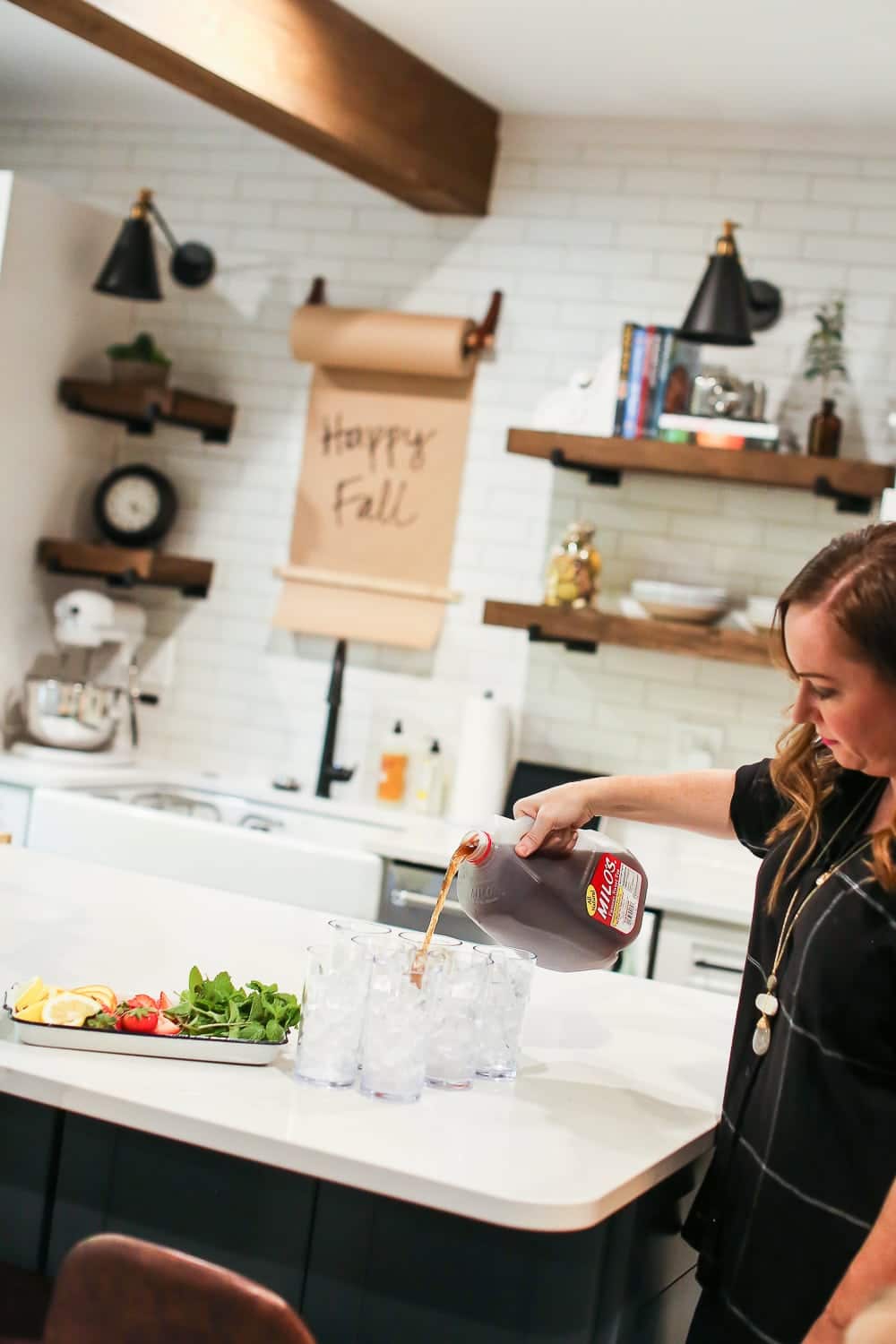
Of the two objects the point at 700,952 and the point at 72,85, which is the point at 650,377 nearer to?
the point at 700,952

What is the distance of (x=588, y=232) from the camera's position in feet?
15.1

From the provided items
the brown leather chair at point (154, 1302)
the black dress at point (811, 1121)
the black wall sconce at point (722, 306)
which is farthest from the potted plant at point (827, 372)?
the brown leather chair at point (154, 1302)

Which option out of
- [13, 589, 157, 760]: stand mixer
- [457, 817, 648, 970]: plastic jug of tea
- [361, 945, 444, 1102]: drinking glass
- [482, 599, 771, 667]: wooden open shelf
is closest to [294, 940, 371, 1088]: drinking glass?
[361, 945, 444, 1102]: drinking glass

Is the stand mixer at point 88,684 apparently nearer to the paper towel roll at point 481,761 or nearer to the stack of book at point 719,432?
the paper towel roll at point 481,761

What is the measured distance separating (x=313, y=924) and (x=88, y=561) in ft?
8.15

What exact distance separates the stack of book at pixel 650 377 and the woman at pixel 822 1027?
2519mm

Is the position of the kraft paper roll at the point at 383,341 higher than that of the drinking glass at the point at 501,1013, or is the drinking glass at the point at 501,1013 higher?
the kraft paper roll at the point at 383,341

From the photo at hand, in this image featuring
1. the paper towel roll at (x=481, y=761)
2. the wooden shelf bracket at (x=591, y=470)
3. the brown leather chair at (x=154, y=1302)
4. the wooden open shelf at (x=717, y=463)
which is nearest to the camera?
the brown leather chair at (x=154, y=1302)

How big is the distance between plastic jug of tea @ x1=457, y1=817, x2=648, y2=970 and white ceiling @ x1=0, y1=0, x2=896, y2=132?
7.76 ft

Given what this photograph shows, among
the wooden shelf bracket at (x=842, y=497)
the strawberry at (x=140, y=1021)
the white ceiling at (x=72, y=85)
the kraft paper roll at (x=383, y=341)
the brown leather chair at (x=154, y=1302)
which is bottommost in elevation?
the brown leather chair at (x=154, y=1302)

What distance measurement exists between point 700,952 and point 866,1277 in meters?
2.29

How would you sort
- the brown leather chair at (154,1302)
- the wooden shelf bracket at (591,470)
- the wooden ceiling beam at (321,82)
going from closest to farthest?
the brown leather chair at (154,1302), the wooden ceiling beam at (321,82), the wooden shelf bracket at (591,470)

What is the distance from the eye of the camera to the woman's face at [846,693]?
161 cm

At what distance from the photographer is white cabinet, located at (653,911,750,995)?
3697 mm
